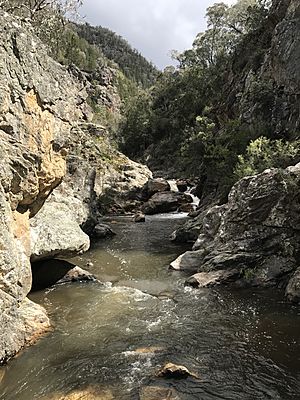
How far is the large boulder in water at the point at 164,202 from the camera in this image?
124ft

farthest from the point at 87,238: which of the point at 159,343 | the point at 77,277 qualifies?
the point at 159,343

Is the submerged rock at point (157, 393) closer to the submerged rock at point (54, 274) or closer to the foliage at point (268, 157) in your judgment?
the submerged rock at point (54, 274)

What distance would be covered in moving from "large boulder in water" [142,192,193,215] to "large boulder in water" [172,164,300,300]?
1844cm

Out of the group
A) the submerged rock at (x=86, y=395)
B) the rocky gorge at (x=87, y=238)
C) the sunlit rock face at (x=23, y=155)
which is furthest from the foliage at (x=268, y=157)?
the submerged rock at (x=86, y=395)

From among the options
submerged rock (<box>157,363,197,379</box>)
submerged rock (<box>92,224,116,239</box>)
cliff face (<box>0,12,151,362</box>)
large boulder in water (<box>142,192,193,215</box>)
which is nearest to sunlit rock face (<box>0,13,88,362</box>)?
cliff face (<box>0,12,151,362</box>)

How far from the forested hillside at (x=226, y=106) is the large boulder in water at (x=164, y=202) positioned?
9.06ft

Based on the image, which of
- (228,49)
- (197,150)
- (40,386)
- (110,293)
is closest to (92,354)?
(40,386)

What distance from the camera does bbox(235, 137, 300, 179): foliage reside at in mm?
21391

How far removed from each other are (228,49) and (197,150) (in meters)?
37.1

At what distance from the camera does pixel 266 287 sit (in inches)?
623

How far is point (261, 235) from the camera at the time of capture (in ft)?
57.5

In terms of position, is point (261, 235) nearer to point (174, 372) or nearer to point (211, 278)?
point (211, 278)

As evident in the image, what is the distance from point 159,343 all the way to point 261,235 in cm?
835

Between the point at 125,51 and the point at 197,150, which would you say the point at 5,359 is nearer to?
the point at 197,150
